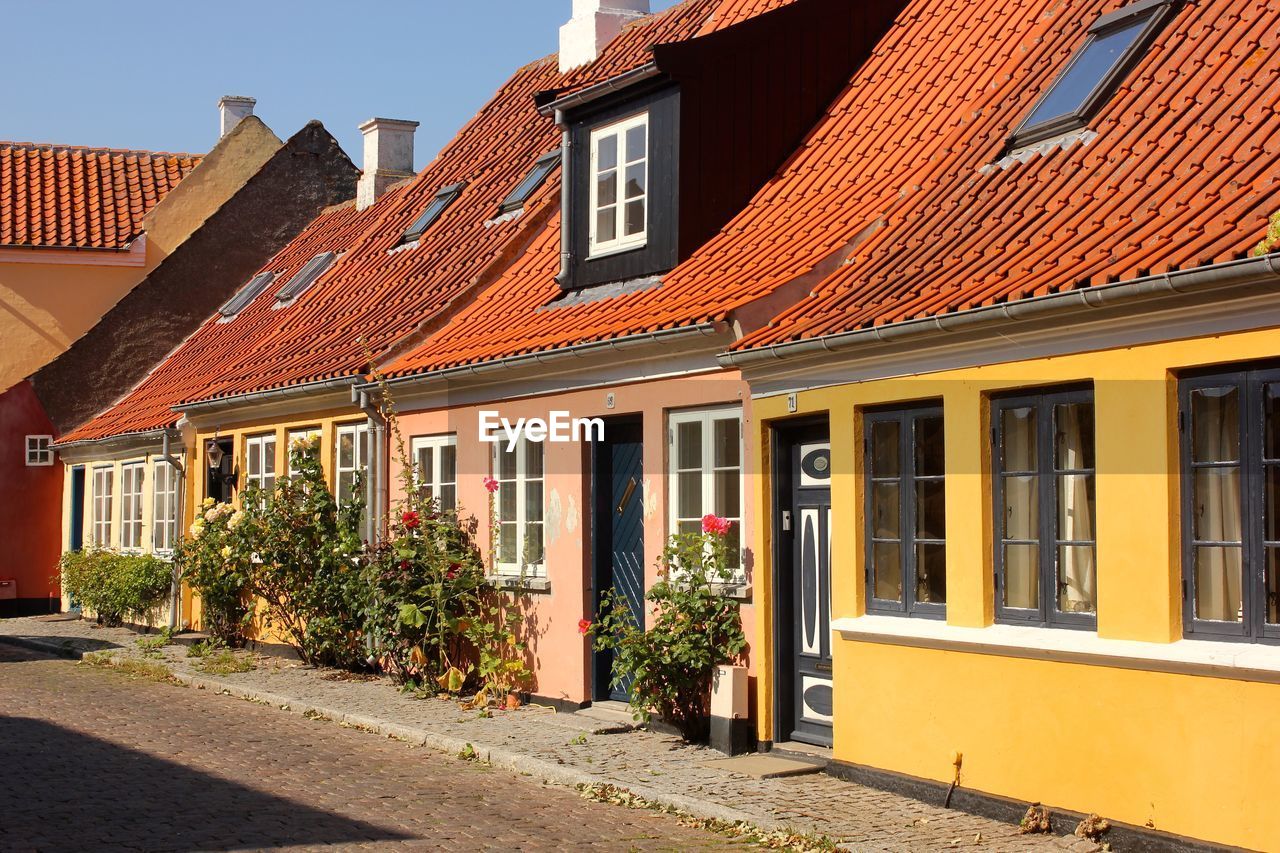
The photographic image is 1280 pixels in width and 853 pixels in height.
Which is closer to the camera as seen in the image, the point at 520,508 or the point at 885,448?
the point at 885,448

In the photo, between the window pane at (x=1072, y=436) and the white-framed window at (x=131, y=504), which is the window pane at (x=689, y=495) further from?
the white-framed window at (x=131, y=504)

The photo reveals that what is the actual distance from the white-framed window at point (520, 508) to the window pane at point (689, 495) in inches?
88.6

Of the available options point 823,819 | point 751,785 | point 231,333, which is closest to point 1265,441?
point 823,819

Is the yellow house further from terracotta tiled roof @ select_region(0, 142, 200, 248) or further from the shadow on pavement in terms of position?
terracotta tiled roof @ select_region(0, 142, 200, 248)

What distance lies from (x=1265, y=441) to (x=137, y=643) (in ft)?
57.8

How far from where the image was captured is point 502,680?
49.5 ft

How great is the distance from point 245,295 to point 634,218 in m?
14.4

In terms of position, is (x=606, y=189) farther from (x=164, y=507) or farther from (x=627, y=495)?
(x=164, y=507)

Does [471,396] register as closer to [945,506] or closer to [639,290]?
[639,290]

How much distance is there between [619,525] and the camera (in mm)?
14078

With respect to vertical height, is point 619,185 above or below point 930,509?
above

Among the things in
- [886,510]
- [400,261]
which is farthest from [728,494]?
[400,261]

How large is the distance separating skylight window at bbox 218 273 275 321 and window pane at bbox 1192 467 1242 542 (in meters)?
20.9

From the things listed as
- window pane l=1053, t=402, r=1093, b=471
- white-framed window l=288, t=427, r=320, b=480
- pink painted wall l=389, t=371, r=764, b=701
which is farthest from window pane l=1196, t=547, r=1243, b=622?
white-framed window l=288, t=427, r=320, b=480
